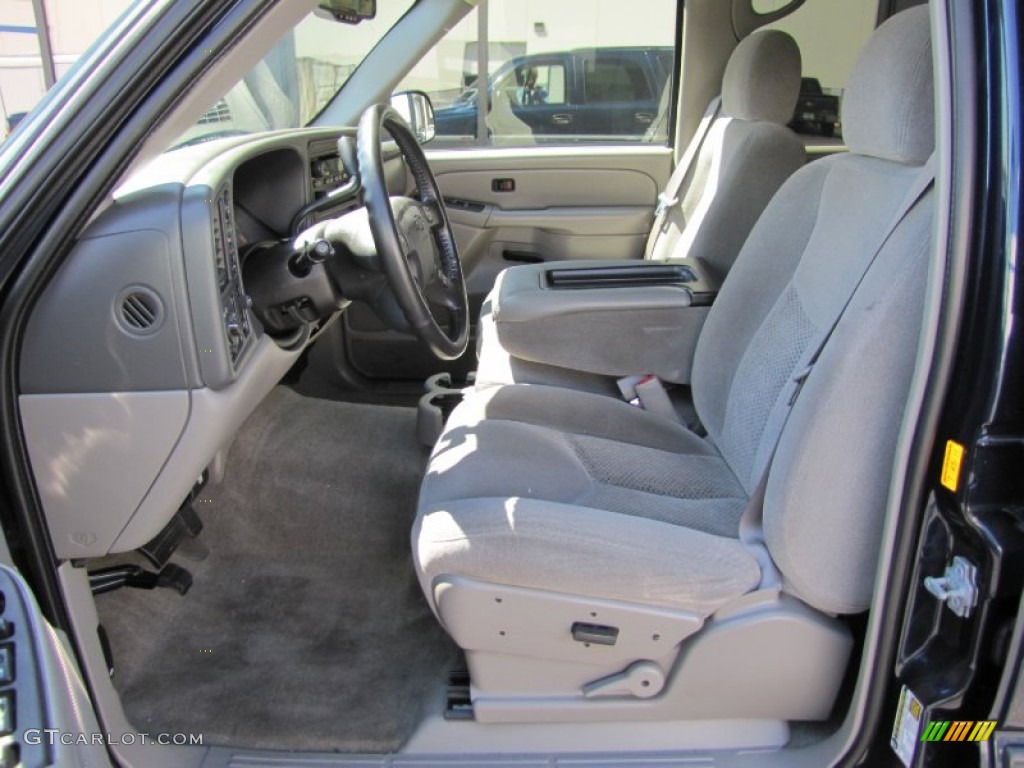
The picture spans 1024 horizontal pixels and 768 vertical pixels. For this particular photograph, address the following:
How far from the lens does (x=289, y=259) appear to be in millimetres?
1511

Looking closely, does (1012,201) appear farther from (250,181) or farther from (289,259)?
(250,181)

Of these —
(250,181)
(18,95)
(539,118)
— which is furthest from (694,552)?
(18,95)

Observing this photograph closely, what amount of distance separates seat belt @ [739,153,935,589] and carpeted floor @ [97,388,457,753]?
0.59m

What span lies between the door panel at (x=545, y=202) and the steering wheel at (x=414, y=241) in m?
1.31

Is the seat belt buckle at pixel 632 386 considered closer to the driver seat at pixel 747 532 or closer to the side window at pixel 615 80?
the driver seat at pixel 747 532

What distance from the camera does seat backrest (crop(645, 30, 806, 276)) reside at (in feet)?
7.48

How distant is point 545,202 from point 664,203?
477mm

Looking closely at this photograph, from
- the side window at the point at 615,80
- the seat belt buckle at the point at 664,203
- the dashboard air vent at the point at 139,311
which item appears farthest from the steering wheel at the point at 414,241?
the side window at the point at 615,80

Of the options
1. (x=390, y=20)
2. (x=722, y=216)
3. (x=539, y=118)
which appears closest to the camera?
(x=722, y=216)

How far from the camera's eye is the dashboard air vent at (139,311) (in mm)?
1164

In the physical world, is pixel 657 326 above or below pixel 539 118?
below

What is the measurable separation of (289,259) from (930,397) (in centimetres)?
104

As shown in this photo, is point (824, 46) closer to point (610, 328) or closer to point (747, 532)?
point (610, 328)

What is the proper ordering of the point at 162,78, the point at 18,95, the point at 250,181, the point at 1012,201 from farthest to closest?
the point at 18,95 < the point at 250,181 < the point at 162,78 < the point at 1012,201
